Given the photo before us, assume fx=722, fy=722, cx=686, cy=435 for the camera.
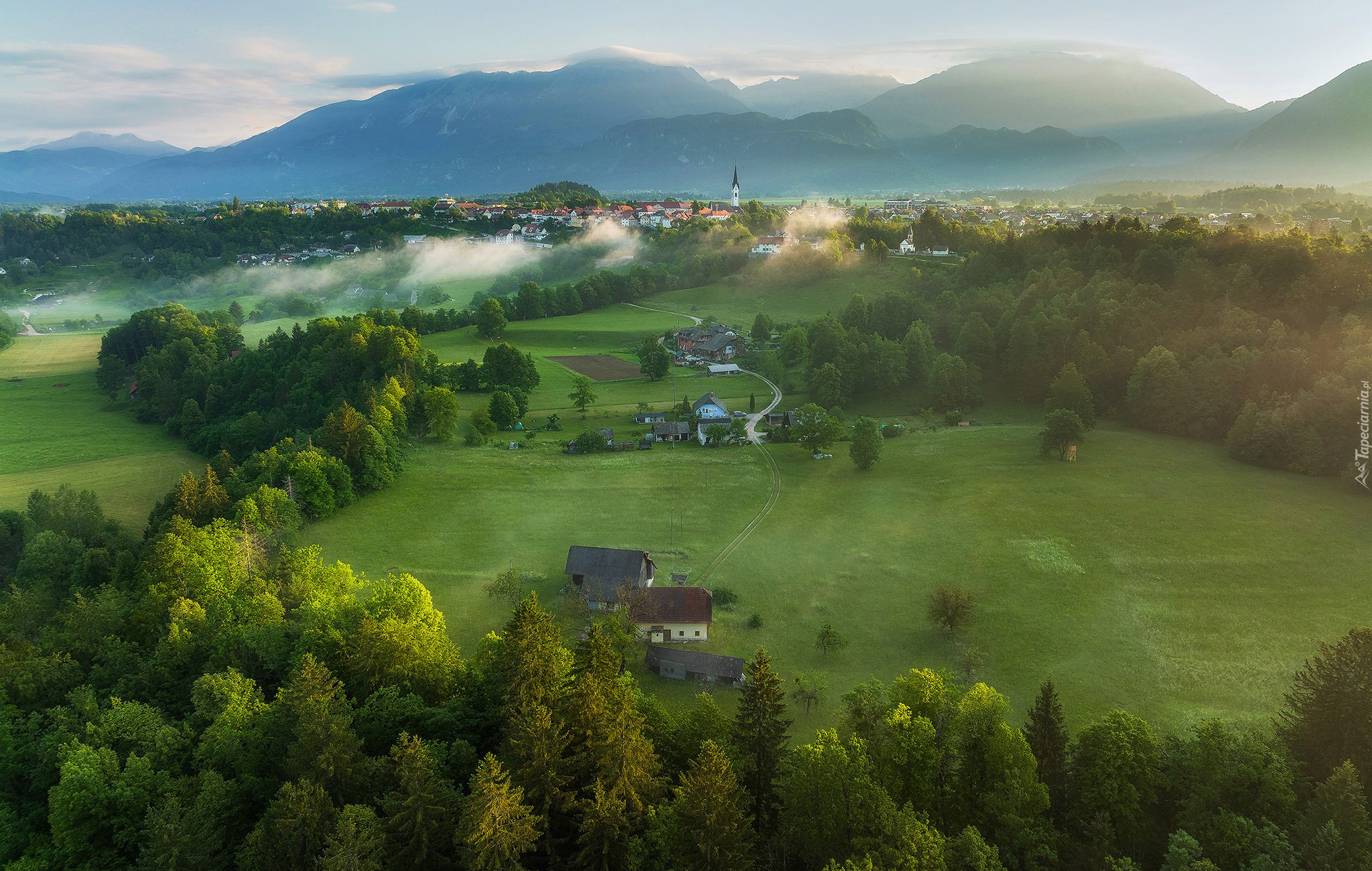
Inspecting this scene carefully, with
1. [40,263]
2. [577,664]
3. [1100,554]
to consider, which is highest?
[40,263]

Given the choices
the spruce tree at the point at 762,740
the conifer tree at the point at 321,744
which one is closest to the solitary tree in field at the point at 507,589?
the conifer tree at the point at 321,744

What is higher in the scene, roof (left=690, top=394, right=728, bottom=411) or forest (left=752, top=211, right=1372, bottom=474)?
forest (left=752, top=211, right=1372, bottom=474)

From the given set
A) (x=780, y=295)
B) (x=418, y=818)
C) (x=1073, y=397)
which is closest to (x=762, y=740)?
(x=418, y=818)

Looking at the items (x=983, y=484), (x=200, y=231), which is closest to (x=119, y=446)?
(x=983, y=484)

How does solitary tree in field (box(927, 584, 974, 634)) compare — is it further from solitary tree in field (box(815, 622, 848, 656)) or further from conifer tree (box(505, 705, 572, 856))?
conifer tree (box(505, 705, 572, 856))

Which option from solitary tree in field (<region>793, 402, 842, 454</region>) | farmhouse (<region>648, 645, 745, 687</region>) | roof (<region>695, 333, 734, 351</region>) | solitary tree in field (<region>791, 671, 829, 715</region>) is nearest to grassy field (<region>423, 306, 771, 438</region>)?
roof (<region>695, 333, 734, 351</region>)

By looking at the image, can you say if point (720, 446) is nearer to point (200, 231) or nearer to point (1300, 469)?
point (1300, 469)
